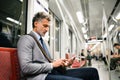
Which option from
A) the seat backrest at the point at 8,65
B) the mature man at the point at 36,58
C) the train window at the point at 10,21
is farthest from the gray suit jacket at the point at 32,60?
the train window at the point at 10,21

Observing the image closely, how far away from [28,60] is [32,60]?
0.08m

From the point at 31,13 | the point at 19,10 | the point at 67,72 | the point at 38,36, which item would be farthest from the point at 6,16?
the point at 67,72

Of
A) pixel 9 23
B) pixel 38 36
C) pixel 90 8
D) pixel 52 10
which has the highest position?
pixel 90 8

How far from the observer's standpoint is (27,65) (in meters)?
1.50

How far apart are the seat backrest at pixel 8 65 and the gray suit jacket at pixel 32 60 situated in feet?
0.62

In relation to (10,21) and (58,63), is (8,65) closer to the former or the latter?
(58,63)

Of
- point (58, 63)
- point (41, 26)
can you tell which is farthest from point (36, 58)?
point (41, 26)

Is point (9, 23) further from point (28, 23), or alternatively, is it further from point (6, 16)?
point (28, 23)

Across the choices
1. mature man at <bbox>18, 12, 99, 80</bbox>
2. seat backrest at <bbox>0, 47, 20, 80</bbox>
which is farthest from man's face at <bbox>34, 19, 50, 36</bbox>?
seat backrest at <bbox>0, 47, 20, 80</bbox>

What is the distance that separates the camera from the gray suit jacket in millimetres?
1508

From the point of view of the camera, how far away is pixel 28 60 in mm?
1520

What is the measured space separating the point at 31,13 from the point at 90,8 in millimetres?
5661

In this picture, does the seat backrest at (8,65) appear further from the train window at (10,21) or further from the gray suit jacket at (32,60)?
the train window at (10,21)

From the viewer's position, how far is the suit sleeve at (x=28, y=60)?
59.2 inches
